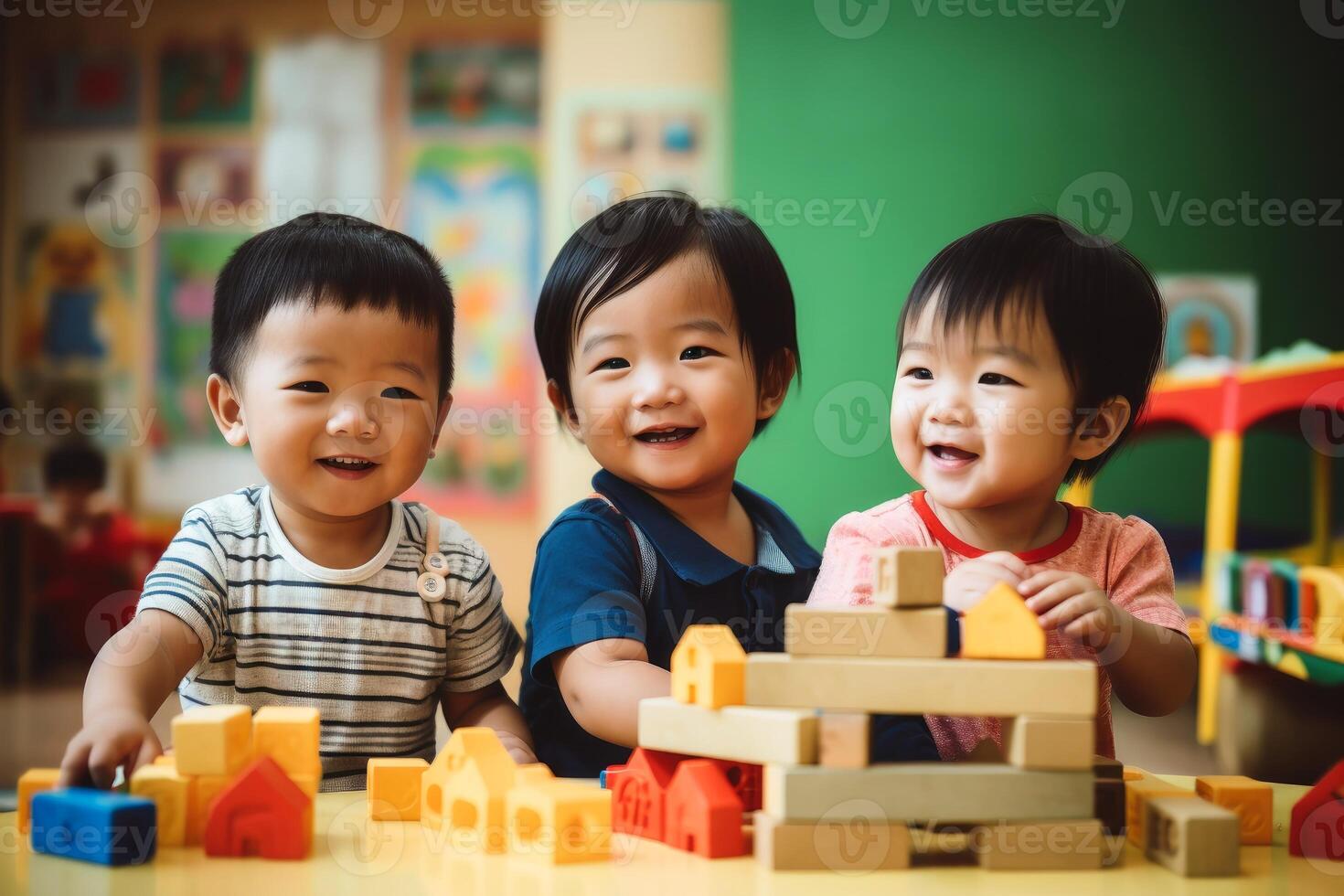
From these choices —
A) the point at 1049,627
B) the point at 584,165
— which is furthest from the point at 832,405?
the point at 1049,627

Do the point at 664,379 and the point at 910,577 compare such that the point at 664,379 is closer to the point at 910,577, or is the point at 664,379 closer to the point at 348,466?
the point at 348,466

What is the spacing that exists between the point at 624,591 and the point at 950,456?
0.96 ft

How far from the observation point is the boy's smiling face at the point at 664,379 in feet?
3.60

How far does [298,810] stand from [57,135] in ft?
16.7

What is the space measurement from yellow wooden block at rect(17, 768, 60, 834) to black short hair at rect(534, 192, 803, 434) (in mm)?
568

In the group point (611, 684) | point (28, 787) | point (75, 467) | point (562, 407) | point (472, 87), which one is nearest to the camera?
point (28, 787)

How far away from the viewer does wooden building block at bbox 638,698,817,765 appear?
2.21 feet

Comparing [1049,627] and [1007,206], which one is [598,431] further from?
[1007,206]

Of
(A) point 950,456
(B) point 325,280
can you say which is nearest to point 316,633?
(B) point 325,280

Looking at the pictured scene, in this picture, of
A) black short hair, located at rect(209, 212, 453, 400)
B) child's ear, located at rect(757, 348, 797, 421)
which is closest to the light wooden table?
black short hair, located at rect(209, 212, 453, 400)

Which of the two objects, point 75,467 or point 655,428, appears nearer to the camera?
point 655,428

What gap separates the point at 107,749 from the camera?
78cm

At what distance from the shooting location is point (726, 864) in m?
0.69

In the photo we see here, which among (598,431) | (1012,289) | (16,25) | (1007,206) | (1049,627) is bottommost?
(1049,627)
